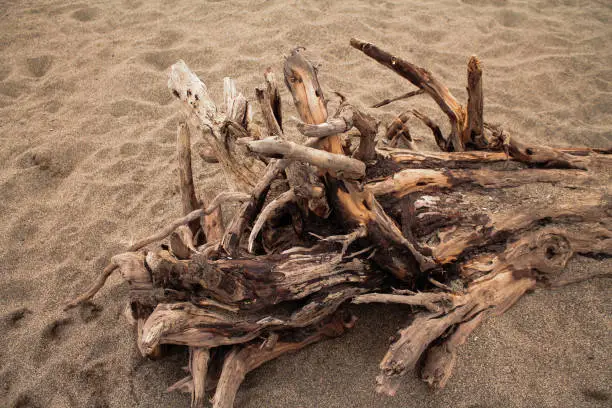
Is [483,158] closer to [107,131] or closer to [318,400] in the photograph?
[318,400]

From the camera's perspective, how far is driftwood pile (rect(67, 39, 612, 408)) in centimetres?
181

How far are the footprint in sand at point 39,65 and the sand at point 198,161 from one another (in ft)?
0.06

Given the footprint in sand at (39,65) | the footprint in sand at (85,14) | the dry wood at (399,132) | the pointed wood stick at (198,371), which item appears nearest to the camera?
the pointed wood stick at (198,371)

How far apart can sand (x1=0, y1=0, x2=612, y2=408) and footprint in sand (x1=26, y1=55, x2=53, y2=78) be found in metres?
0.02

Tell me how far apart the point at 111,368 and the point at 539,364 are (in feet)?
6.27

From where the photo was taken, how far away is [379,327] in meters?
2.19

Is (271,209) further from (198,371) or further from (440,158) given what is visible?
(440,158)

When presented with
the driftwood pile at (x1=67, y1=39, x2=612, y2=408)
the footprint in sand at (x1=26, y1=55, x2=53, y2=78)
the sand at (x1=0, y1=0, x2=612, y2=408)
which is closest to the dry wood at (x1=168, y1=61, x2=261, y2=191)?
the driftwood pile at (x1=67, y1=39, x2=612, y2=408)

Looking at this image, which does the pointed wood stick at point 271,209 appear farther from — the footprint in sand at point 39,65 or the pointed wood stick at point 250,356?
the footprint in sand at point 39,65

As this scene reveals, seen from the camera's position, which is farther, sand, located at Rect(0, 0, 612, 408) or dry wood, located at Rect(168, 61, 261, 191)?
dry wood, located at Rect(168, 61, 261, 191)

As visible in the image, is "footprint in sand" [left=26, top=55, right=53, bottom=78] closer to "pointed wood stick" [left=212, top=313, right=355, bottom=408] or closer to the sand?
the sand

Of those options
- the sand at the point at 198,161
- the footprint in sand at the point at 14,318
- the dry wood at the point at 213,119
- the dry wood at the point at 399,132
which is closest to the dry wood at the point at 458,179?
the sand at the point at 198,161

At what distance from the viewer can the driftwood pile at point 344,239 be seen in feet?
5.93

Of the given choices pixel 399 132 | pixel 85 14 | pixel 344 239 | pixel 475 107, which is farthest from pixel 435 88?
pixel 85 14
